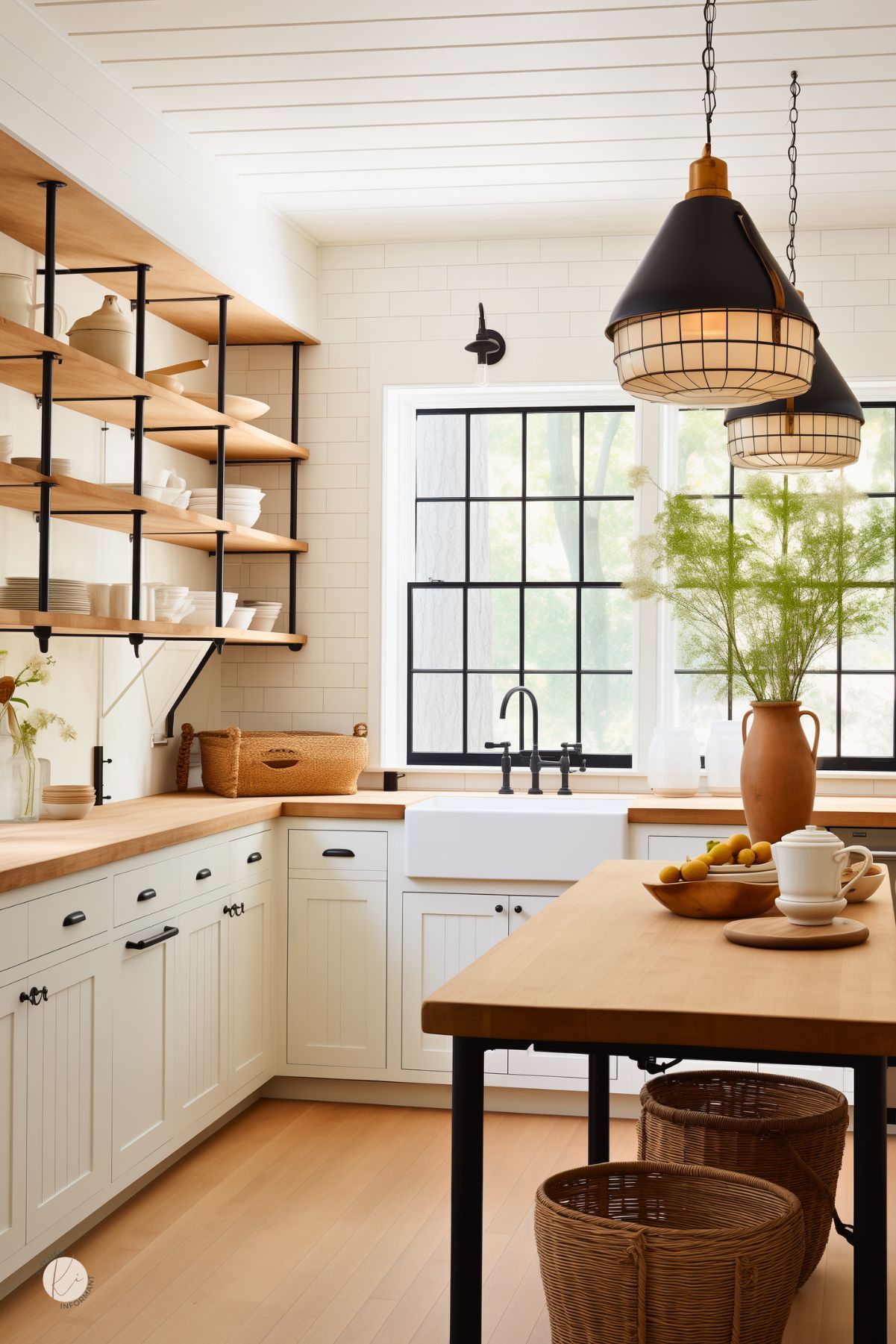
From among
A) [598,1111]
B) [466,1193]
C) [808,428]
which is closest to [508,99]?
[808,428]

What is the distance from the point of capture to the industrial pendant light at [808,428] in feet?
10.2

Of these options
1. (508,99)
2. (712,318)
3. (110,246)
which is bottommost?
(712,318)

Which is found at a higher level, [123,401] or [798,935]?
[123,401]

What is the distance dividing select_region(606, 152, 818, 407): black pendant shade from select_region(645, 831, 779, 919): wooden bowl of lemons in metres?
0.99

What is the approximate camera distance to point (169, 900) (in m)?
3.85

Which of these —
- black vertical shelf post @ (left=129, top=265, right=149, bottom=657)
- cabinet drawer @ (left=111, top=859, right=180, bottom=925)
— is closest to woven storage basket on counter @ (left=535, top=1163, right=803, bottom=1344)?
cabinet drawer @ (left=111, top=859, right=180, bottom=925)

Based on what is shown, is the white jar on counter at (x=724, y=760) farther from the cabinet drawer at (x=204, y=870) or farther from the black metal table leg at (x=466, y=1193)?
the black metal table leg at (x=466, y=1193)

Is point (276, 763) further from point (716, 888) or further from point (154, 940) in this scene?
point (716, 888)

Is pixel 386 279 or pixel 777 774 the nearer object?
pixel 777 774

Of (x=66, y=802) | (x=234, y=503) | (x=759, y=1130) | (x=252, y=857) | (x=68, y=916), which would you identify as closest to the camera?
(x=759, y=1130)

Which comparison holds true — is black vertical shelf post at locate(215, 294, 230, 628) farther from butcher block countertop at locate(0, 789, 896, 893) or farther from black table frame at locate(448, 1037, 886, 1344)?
black table frame at locate(448, 1037, 886, 1344)

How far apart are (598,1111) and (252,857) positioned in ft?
5.47

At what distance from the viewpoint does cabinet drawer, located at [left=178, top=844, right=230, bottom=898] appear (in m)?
3.95

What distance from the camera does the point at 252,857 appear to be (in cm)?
447
